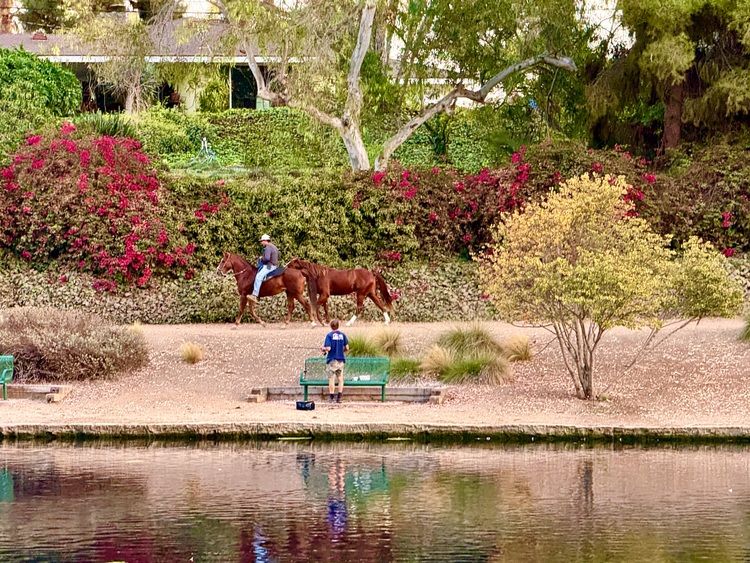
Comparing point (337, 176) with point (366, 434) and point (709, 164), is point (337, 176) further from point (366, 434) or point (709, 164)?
point (366, 434)

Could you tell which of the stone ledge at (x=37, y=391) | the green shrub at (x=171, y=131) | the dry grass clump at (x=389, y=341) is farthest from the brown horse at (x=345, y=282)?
the green shrub at (x=171, y=131)

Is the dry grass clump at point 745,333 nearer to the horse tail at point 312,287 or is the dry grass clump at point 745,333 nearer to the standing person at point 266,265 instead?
the horse tail at point 312,287

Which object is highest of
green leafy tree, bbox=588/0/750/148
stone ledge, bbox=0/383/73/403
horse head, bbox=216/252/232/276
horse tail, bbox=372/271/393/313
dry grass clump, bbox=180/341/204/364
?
green leafy tree, bbox=588/0/750/148

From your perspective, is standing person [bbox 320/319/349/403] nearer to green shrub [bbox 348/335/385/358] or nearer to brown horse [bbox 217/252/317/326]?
green shrub [bbox 348/335/385/358]

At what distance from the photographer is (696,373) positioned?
19.7 metres

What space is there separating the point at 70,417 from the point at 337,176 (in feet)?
39.9

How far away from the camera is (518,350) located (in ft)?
68.3

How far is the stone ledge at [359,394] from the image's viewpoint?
18766 mm

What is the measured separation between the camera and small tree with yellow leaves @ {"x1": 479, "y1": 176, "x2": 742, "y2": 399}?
698 inches

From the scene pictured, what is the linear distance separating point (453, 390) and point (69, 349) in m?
6.03

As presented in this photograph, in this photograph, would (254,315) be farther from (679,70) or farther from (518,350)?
(679,70)

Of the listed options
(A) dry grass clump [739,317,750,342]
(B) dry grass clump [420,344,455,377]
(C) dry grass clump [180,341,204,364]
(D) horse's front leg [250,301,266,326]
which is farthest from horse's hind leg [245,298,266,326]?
(A) dry grass clump [739,317,750,342]

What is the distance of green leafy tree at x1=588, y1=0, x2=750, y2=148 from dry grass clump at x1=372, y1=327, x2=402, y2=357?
987 cm

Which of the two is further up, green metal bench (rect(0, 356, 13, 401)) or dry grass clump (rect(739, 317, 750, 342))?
dry grass clump (rect(739, 317, 750, 342))
